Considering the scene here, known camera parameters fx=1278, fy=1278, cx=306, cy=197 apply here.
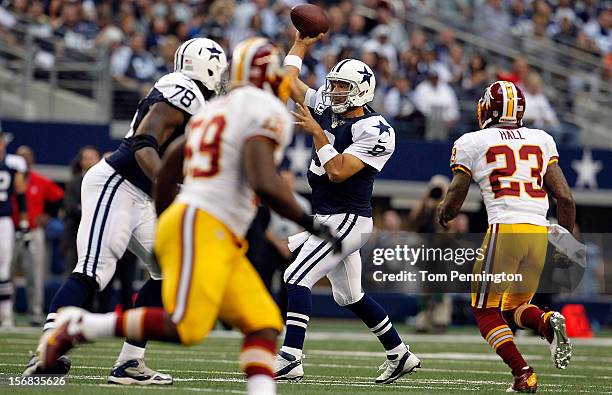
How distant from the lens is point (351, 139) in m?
8.23

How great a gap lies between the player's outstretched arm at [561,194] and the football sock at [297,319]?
5.43 ft

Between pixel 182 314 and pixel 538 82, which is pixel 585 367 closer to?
pixel 182 314

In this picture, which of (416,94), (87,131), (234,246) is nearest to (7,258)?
(87,131)

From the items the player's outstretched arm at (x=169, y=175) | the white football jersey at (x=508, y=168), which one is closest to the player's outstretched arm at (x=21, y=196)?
the white football jersey at (x=508, y=168)

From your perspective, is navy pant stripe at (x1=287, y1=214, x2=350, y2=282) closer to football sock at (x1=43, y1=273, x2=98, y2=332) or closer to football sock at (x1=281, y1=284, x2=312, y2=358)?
football sock at (x1=281, y1=284, x2=312, y2=358)

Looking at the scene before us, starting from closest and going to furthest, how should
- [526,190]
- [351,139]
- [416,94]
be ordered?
[526,190]
[351,139]
[416,94]

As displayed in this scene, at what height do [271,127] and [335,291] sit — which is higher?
[271,127]

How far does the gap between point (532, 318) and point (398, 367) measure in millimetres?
945

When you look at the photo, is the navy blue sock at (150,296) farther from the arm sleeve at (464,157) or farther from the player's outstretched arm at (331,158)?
the arm sleeve at (464,157)

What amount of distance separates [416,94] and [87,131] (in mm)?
4636

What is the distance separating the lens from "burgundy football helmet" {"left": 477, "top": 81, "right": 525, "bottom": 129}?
787cm

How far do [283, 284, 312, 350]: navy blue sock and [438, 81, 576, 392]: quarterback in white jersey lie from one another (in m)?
1.02

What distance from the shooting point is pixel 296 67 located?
8156mm

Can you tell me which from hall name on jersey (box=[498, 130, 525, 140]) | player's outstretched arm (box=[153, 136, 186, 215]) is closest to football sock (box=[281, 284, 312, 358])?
hall name on jersey (box=[498, 130, 525, 140])
